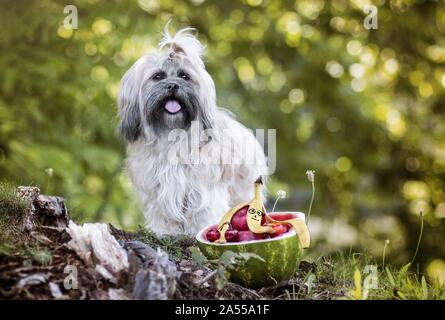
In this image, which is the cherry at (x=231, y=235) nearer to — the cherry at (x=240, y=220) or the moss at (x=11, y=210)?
the cherry at (x=240, y=220)

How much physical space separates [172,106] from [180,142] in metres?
0.29

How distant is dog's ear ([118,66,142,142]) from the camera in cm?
541

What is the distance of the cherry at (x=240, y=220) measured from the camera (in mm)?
3766

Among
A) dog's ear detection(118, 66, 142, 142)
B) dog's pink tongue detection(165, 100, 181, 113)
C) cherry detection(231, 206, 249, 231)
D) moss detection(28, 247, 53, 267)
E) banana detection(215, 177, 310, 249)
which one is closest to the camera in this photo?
moss detection(28, 247, 53, 267)

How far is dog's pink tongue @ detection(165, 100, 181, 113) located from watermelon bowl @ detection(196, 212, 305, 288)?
1.73m

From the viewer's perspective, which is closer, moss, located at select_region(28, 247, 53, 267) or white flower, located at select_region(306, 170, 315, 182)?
moss, located at select_region(28, 247, 53, 267)

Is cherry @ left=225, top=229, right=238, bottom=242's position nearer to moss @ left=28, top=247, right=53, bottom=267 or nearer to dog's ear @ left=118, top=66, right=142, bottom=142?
moss @ left=28, top=247, right=53, bottom=267

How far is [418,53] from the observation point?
9859 mm

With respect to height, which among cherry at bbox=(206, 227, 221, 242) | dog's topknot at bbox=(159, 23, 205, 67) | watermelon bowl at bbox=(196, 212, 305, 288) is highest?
dog's topknot at bbox=(159, 23, 205, 67)

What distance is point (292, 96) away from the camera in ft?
32.7

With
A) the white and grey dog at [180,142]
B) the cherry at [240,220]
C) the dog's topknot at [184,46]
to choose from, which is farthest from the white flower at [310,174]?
the dog's topknot at [184,46]

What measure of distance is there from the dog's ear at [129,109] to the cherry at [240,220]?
6.14 feet

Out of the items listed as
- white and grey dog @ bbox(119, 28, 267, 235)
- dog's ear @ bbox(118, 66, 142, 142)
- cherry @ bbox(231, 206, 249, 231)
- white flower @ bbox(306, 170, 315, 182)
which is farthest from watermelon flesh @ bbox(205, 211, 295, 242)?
dog's ear @ bbox(118, 66, 142, 142)
